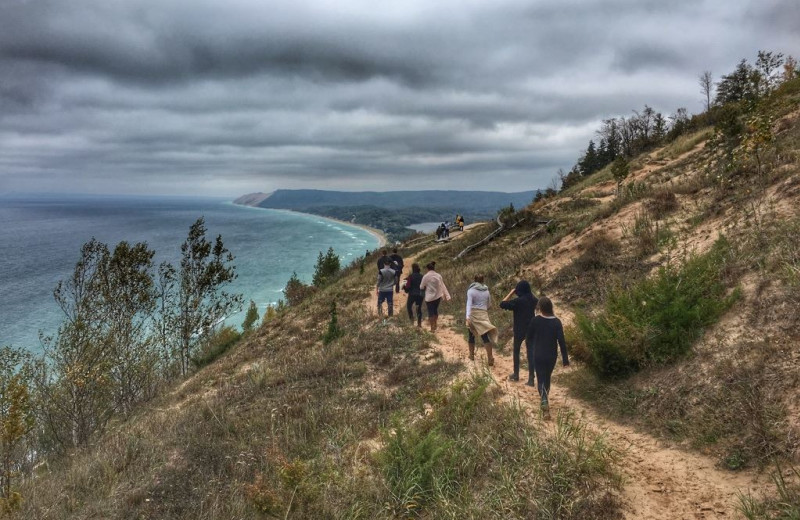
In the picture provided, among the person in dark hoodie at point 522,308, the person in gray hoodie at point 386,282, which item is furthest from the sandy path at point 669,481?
the person in gray hoodie at point 386,282

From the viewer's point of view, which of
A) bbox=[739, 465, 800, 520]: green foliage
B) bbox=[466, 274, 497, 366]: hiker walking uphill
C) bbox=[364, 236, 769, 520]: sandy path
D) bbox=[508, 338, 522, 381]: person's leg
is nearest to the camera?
bbox=[739, 465, 800, 520]: green foliage

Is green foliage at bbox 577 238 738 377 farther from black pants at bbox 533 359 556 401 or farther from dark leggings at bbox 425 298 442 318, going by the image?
dark leggings at bbox 425 298 442 318

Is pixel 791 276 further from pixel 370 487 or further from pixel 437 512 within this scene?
pixel 370 487

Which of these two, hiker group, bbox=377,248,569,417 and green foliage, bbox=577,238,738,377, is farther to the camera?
green foliage, bbox=577,238,738,377

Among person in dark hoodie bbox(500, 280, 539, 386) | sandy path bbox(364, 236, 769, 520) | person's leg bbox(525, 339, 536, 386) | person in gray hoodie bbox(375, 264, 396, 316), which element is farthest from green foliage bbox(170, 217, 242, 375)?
sandy path bbox(364, 236, 769, 520)

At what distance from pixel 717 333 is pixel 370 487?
219 inches

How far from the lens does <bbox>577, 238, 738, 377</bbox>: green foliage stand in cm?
635

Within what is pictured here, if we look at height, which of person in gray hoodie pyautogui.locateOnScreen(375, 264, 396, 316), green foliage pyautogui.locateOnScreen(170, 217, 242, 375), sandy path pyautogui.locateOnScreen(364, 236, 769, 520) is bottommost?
green foliage pyautogui.locateOnScreen(170, 217, 242, 375)

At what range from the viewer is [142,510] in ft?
16.6

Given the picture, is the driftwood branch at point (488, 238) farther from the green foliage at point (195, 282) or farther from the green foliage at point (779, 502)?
the green foliage at point (779, 502)

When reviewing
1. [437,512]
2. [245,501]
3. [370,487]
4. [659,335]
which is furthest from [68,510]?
[659,335]

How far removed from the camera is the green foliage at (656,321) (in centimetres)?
635

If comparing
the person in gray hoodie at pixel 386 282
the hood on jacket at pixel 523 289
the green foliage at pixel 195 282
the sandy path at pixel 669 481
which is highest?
the hood on jacket at pixel 523 289

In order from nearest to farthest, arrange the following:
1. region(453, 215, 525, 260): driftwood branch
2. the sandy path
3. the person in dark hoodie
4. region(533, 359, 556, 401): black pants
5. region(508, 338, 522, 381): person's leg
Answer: the sandy path, region(533, 359, 556, 401): black pants, region(508, 338, 522, 381): person's leg, the person in dark hoodie, region(453, 215, 525, 260): driftwood branch
